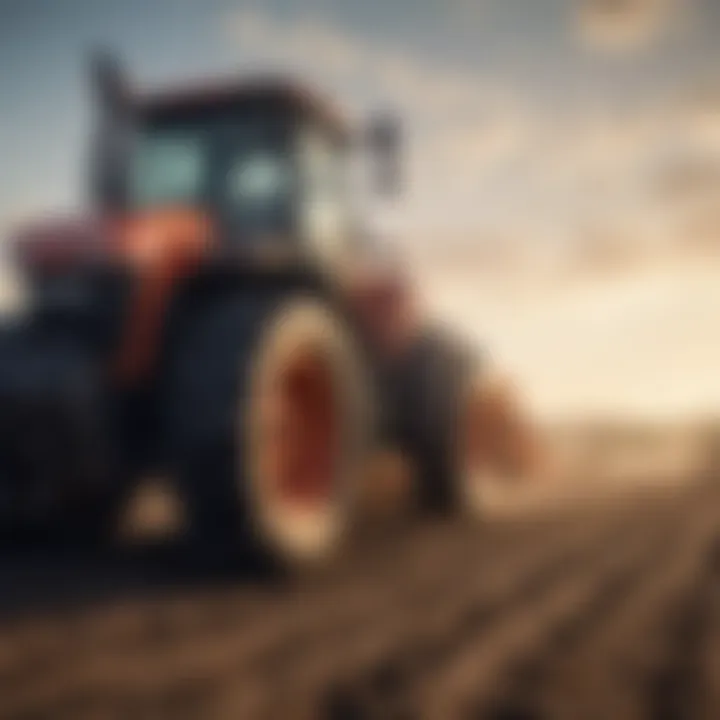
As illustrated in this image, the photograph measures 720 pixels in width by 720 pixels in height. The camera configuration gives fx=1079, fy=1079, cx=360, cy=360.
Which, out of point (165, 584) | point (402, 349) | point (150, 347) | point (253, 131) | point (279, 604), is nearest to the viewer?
point (279, 604)

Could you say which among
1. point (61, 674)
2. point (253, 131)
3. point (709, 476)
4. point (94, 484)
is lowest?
point (709, 476)

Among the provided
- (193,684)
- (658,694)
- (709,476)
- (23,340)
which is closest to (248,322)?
(23,340)

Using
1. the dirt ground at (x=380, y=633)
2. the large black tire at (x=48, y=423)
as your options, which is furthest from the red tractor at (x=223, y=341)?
the dirt ground at (x=380, y=633)

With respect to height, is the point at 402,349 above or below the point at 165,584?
above

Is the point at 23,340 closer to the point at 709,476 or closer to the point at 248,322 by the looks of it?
the point at 248,322

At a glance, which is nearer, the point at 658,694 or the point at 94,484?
the point at 658,694

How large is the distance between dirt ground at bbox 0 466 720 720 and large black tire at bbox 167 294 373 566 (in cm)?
16

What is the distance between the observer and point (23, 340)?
358cm

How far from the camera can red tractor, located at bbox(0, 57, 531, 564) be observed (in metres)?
3.38

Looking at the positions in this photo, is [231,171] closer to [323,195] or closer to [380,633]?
[323,195]

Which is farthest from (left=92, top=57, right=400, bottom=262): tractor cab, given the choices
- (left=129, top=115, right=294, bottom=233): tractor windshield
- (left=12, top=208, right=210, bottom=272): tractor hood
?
(left=12, top=208, right=210, bottom=272): tractor hood

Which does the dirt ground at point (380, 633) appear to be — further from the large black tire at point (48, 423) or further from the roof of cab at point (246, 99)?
the roof of cab at point (246, 99)

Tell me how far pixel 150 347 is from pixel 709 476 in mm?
5054

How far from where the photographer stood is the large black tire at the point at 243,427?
3.25 meters
